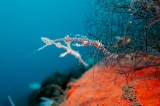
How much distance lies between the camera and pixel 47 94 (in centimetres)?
699

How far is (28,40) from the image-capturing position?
21453 mm

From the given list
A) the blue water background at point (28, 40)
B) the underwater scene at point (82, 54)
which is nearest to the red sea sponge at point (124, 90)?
the underwater scene at point (82, 54)

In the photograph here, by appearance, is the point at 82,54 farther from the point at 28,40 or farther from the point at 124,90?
the point at 28,40

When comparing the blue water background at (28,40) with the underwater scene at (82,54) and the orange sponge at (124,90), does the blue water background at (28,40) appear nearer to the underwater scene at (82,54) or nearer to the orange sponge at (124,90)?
the underwater scene at (82,54)

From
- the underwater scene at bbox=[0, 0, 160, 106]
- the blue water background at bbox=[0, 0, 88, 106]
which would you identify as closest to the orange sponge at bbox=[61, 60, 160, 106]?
the underwater scene at bbox=[0, 0, 160, 106]

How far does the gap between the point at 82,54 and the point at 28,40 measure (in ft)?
45.7

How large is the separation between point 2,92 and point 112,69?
11917 mm

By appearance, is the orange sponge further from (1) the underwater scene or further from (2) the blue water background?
(2) the blue water background

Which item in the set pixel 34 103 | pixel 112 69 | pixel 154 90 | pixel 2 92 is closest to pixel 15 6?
pixel 2 92

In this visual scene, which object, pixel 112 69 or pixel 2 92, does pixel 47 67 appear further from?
pixel 112 69

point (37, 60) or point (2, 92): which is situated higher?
point (37, 60)

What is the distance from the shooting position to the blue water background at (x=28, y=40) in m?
16.0

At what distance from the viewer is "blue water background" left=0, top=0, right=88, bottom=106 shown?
15975mm

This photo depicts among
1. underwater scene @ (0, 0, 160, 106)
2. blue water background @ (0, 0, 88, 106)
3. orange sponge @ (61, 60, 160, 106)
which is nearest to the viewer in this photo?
orange sponge @ (61, 60, 160, 106)
